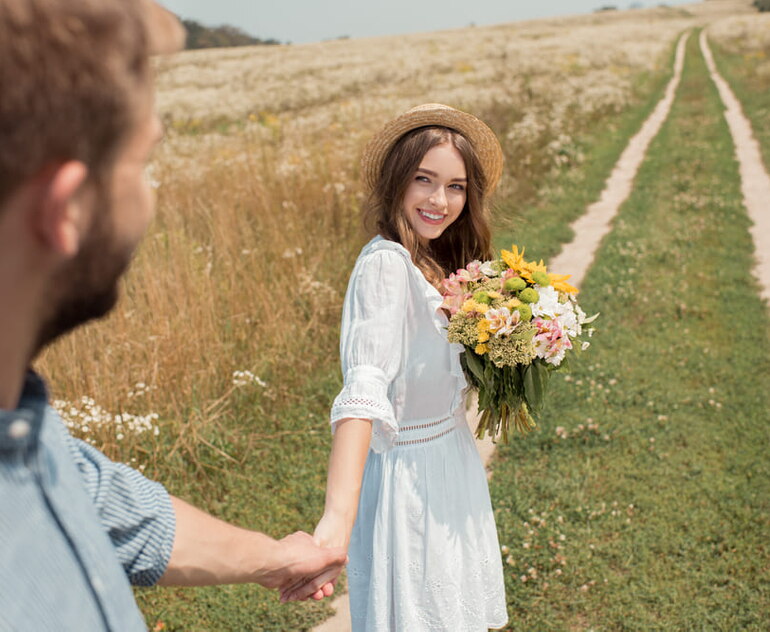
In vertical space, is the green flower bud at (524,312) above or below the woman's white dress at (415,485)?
above

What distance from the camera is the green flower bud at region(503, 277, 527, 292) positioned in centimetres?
229

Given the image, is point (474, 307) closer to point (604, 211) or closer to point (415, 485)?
point (415, 485)

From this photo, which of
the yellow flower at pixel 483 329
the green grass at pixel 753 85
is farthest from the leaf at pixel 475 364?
the green grass at pixel 753 85

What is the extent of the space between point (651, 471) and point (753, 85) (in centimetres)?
2050

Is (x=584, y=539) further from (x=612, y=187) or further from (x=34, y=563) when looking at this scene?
(x=612, y=187)

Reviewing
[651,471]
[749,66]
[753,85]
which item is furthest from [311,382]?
[749,66]

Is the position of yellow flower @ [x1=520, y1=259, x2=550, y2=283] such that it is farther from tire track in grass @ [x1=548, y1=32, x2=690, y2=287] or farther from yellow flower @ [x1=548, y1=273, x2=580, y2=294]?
tire track in grass @ [x1=548, y1=32, x2=690, y2=287]

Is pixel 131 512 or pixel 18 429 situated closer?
pixel 18 429

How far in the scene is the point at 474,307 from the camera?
2.19 metres

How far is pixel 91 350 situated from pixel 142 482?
11.5 ft

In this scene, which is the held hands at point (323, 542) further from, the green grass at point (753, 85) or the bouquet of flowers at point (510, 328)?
the green grass at point (753, 85)

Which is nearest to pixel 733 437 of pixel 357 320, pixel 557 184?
pixel 357 320

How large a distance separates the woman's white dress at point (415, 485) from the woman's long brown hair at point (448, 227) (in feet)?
0.63

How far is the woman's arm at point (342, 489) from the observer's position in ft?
6.13
